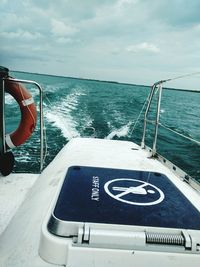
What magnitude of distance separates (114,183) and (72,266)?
0.58 metres

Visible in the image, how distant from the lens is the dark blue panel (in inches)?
40.6

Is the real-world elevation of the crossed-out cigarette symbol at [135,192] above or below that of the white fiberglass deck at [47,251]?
above

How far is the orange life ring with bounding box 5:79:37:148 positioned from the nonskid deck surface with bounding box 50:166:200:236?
44.9 inches

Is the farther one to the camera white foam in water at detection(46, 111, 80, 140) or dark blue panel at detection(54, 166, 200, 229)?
white foam in water at detection(46, 111, 80, 140)

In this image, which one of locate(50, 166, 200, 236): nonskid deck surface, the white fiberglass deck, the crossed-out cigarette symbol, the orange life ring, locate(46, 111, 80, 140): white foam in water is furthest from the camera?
locate(46, 111, 80, 140): white foam in water

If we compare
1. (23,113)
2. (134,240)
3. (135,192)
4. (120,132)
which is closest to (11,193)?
(23,113)

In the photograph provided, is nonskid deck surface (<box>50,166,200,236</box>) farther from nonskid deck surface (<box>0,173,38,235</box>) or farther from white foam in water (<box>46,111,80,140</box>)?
white foam in water (<box>46,111,80,140</box>)

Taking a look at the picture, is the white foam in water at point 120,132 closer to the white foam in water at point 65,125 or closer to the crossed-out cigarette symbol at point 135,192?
the white foam in water at point 65,125

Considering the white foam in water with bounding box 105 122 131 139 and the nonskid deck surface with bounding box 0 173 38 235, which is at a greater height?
the nonskid deck surface with bounding box 0 173 38 235

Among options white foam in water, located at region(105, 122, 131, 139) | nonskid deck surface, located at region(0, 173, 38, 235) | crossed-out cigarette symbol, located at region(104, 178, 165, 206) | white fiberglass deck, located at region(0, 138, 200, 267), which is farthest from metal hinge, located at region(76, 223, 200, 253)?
white foam in water, located at region(105, 122, 131, 139)

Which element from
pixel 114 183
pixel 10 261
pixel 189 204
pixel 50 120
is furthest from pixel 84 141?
pixel 50 120

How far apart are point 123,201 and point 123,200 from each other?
0.03 ft

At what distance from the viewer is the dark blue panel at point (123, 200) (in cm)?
103

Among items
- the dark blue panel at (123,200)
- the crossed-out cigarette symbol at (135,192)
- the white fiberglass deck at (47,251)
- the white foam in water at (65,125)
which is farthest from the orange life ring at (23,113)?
the white foam in water at (65,125)
